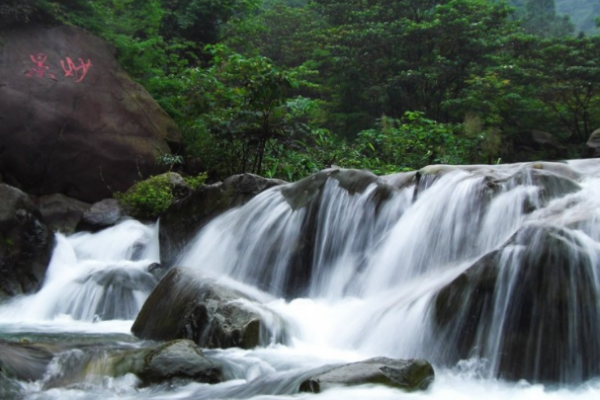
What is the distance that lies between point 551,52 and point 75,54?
1258cm

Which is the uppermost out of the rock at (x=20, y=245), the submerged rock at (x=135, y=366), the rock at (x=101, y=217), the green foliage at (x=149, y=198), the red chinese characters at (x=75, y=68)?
the red chinese characters at (x=75, y=68)

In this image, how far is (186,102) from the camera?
12.7 m

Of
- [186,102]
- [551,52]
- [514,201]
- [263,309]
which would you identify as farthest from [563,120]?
[263,309]

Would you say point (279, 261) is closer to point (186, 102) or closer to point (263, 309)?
point (263, 309)

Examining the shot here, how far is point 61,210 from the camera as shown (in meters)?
10.8

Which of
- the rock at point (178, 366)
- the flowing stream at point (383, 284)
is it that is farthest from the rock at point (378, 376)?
the rock at point (178, 366)

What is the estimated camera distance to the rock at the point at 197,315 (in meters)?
5.91

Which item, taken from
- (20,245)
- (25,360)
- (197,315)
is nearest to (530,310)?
(197,315)

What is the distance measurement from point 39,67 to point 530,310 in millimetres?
9237

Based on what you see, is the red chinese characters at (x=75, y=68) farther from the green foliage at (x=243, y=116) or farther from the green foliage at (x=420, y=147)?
the green foliage at (x=420, y=147)

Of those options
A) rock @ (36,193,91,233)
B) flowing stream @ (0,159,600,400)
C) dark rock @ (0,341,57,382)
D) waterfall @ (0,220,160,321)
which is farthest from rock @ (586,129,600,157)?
dark rock @ (0,341,57,382)

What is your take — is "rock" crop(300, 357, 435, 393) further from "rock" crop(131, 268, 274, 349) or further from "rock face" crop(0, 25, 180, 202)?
"rock face" crop(0, 25, 180, 202)

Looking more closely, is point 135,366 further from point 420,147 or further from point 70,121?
point 420,147

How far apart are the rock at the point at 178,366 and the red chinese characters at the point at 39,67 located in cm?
756
